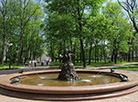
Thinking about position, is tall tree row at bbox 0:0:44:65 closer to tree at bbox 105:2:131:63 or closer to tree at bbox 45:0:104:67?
tree at bbox 45:0:104:67

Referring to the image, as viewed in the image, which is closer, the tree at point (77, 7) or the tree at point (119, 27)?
the tree at point (77, 7)

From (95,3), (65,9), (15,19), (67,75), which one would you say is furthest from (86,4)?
(15,19)

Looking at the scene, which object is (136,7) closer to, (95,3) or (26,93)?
(95,3)

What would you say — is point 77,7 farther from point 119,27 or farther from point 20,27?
point 20,27

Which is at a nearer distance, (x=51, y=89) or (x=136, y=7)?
(x=51, y=89)

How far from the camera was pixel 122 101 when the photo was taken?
591cm

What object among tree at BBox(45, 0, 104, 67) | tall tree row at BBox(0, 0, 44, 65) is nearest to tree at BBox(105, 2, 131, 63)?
tree at BBox(45, 0, 104, 67)

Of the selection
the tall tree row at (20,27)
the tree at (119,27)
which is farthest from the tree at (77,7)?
the tree at (119,27)

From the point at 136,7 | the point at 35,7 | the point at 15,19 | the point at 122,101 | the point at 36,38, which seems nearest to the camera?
the point at 122,101

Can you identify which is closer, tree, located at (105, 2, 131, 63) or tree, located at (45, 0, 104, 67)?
tree, located at (45, 0, 104, 67)

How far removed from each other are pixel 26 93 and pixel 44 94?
943 mm

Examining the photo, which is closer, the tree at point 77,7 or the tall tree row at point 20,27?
the tree at point 77,7

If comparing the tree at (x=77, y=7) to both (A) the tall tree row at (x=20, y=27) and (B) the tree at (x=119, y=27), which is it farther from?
(B) the tree at (x=119, y=27)

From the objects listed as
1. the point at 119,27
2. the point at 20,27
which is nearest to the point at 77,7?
the point at 119,27
